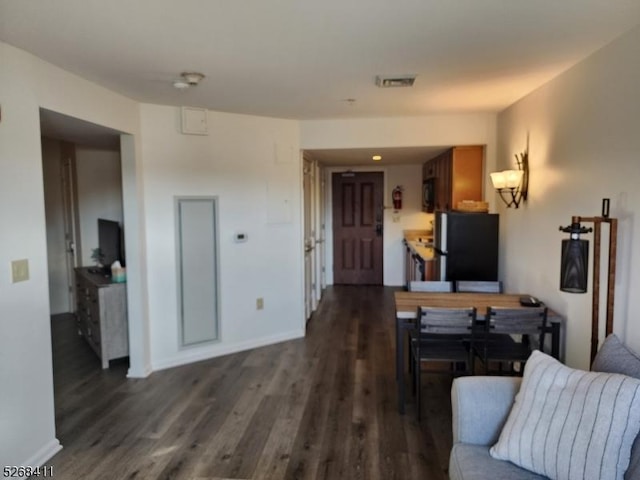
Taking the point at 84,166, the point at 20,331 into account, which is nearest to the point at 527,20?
the point at 20,331

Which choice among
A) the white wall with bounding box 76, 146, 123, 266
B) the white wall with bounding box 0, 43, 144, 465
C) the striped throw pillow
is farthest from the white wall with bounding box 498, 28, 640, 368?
the white wall with bounding box 76, 146, 123, 266

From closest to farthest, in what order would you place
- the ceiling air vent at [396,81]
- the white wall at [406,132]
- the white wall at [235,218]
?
1. the ceiling air vent at [396,81]
2. the white wall at [235,218]
3. the white wall at [406,132]

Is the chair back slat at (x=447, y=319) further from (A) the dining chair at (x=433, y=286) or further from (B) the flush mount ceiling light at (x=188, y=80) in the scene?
(B) the flush mount ceiling light at (x=188, y=80)

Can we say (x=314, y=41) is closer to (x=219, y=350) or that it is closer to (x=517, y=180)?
(x=517, y=180)

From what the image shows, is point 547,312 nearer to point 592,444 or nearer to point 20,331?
point 592,444

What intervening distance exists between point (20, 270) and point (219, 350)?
2249 mm

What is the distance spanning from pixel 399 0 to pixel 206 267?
3.06m

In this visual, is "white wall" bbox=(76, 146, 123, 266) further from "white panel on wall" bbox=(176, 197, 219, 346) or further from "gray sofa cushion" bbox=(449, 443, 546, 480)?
"gray sofa cushion" bbox=(449, 443, 546, 480)

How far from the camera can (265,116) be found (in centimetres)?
439

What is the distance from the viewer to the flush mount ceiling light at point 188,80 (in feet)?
9.42

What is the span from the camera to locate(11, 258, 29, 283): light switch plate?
233cm

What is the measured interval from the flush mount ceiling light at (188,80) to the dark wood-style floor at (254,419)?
2326 millimetres

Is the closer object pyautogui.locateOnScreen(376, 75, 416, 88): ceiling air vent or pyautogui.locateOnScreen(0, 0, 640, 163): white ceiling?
pyautogui.locateOnScreen(0, 0, 640, 163): white ceiling

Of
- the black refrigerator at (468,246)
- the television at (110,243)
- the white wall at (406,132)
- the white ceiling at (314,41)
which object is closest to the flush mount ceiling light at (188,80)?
the white ceiling at (314,41)
